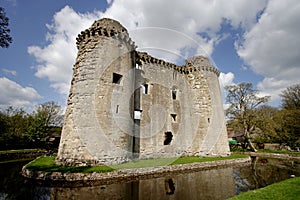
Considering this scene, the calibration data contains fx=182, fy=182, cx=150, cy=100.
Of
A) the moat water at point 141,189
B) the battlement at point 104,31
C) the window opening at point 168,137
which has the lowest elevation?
the moat water at point 141,189

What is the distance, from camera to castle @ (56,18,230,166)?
482 inches

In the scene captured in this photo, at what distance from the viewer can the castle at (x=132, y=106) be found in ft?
40.2

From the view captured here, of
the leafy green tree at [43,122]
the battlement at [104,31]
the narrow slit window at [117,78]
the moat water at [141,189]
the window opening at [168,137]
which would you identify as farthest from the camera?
the leafy green tree at [43,122]

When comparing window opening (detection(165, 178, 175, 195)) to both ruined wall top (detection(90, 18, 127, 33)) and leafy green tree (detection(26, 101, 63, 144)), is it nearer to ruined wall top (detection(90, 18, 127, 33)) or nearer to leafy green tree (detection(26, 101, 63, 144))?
ruined wall top (detection(90, 18, 127, 33))

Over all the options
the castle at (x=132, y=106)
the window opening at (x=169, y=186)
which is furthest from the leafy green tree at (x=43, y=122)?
the window opening at (x=169, y=186)

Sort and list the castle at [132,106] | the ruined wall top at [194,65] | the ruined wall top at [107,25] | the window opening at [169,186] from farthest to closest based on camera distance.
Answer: the ruined wall top at [194,65] → the ruined wall top at [107,25] → the castle at [132,106] → the window opening at [169,186]

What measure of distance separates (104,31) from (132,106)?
6372 millimetres

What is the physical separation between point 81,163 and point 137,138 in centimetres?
609

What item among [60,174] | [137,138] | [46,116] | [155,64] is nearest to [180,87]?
[155,64]

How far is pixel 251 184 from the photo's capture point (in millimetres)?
9820

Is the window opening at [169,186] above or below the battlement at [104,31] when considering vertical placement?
below

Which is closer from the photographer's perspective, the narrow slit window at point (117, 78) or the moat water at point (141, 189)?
the moat water at point (141, 189)

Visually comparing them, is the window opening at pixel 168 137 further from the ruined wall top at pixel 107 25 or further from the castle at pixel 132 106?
the ruined wall top at pixel 107 25

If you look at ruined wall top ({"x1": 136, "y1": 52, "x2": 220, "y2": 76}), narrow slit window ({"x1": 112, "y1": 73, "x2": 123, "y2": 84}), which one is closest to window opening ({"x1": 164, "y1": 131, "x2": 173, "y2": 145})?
ruined wall top ({"x1": 136, "y1": 52, "x2": 220, "y2": 76})
